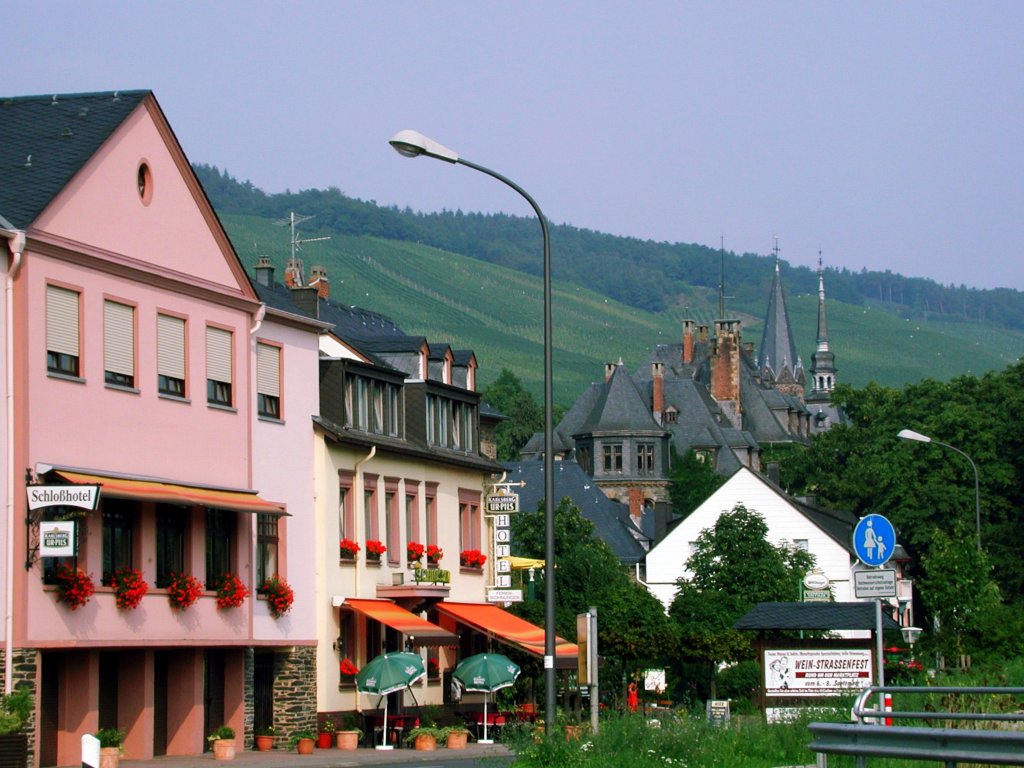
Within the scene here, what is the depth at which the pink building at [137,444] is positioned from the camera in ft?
96.0

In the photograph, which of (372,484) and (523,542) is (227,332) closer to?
(372,484)

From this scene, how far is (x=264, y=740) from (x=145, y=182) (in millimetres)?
11603

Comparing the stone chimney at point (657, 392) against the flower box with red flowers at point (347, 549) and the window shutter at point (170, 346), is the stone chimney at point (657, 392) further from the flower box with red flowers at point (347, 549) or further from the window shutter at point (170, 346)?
the window shutter at point (170, 346)

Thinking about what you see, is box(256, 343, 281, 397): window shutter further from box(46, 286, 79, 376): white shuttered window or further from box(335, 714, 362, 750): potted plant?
box(335, 714, 362, 750): potted plant

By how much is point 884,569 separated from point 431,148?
26.8 ft

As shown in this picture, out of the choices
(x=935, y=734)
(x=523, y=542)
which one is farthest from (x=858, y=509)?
(x=935, y=734)

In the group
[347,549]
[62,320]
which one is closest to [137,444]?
[62,320]

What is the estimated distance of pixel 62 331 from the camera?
30359 mm

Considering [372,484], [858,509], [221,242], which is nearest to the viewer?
[221,242]

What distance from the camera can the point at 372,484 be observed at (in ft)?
140

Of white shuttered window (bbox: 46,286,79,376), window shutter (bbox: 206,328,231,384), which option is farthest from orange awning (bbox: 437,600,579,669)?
white shuttered window (bbox: 46,286,79,376)

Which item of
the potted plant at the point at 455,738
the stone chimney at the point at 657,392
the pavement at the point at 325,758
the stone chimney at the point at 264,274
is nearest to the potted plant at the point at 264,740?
the pavement at the point at 325,758

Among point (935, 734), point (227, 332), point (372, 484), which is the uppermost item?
point (227, 332)

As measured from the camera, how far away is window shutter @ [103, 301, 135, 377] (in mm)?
31766
